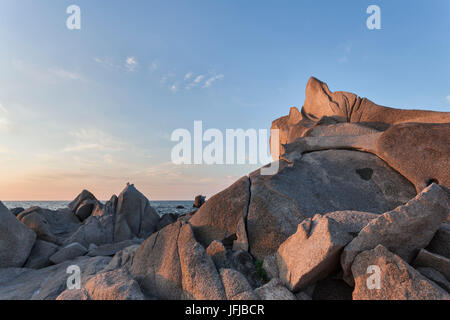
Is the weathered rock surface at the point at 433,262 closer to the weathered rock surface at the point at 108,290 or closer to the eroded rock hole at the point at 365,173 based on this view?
the eroded rock hole at the point at 365,173

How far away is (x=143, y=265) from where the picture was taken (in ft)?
20.3

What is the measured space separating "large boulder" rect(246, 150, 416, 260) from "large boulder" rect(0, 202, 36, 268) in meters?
10.2

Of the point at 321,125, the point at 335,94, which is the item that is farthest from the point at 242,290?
the point at 335,94

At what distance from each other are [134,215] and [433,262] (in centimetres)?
1886

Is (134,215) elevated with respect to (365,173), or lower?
lower

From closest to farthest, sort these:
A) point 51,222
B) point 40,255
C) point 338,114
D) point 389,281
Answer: point 389,281, point 40,255, point 338,114, point 51,222

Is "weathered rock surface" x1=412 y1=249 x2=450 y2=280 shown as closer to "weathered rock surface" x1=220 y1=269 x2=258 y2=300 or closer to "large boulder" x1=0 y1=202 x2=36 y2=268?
"weathered rock surface" x1=220 y1=269 x2=258 y2=300

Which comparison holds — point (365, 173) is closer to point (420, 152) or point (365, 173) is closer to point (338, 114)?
point (420, 152)

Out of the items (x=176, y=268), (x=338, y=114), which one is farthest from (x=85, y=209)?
(x=338, y=114)

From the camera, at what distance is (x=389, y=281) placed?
3795 millimetres

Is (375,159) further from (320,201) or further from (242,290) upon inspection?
(242,290)

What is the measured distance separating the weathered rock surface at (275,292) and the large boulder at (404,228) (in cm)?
113

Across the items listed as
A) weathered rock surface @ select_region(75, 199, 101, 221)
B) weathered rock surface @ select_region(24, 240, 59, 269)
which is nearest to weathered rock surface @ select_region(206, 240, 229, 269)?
weathered rock surface @ select_region(24, 240, 59, 269)

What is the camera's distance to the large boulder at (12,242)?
9828 mm
